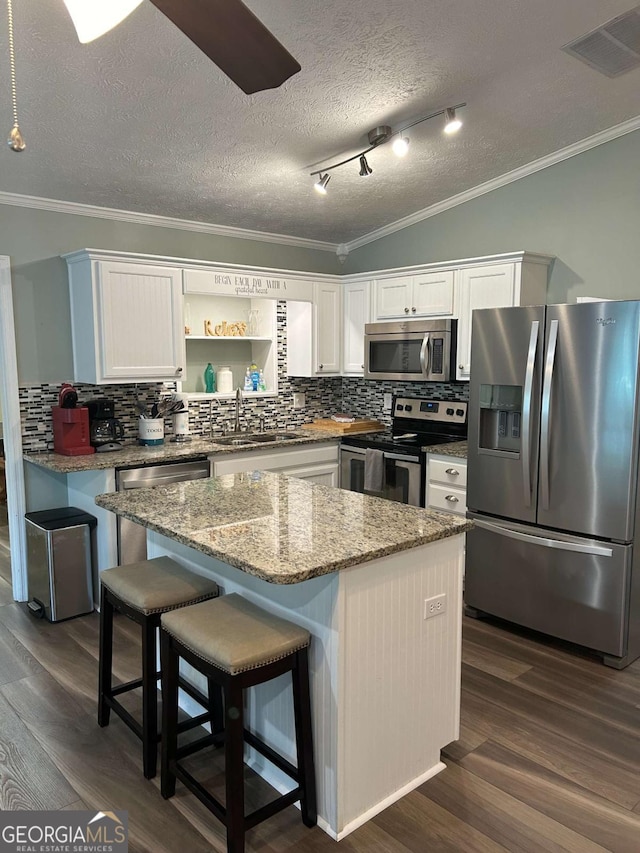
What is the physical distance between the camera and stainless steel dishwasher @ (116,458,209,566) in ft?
11.9

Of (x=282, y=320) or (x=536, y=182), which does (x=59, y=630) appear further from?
(x=536, y=182)

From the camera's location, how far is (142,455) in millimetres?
3797

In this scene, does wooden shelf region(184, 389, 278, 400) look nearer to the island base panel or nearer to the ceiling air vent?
the island base panel

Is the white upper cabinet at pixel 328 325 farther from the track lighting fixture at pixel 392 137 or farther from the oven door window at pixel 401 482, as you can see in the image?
the track lighting fixture at pixel 392 137

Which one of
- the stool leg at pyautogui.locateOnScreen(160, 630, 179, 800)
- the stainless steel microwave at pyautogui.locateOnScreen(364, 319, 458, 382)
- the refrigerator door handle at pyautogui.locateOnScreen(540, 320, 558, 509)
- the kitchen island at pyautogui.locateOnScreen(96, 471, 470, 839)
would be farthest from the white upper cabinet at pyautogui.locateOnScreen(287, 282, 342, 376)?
the stool leg at pyautogui.locateOnScreen(160, 630, 179, 800)

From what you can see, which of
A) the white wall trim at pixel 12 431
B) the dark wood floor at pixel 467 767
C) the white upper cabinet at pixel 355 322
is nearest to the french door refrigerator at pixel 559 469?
the dark wood floor at pixel 467 767

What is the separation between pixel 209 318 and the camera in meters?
4.77

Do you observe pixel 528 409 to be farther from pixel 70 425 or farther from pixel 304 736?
pixel 70 425

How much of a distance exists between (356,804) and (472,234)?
12.4 feet

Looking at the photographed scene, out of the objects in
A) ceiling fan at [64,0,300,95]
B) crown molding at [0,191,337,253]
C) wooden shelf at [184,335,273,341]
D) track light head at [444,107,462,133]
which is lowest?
wooden shelf at [184,335,273,341]

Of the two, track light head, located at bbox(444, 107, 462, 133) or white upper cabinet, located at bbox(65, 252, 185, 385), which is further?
white upper cabinet, located at bbox(65, 252, 185, 385)

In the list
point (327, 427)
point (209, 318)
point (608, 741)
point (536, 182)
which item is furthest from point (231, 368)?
point (608, 741)

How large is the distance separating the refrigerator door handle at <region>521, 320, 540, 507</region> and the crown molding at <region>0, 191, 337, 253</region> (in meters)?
2.56

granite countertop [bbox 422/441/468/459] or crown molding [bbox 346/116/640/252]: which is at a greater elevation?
crown molding [bbox 346/116/640/252]
